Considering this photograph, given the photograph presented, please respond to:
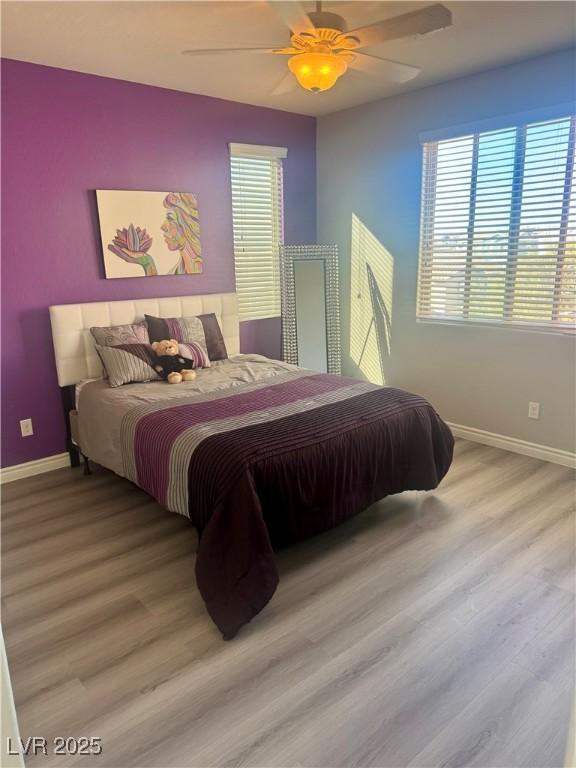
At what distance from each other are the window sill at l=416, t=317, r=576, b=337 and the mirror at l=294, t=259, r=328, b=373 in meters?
0.92

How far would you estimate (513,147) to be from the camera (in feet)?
11.6

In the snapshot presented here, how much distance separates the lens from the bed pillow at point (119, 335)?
11.6 feet

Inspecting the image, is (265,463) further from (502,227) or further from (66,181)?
(502,227)

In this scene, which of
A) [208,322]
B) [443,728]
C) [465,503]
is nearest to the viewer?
[443,728]

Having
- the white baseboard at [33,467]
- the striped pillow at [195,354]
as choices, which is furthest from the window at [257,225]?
the white baseboard at [33,467]

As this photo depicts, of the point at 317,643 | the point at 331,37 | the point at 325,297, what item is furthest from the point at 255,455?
the point at 325,297

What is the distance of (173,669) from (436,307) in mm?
3308

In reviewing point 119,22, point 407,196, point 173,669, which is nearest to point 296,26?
point 119,22

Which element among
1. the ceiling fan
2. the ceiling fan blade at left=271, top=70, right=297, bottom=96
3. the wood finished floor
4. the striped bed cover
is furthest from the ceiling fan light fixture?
the wood finished floor

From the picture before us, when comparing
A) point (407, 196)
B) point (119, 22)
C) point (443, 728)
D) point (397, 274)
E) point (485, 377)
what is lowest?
point (443, 728)

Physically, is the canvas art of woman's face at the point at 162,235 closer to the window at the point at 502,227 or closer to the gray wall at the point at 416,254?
the gray wall at the point at 416,254

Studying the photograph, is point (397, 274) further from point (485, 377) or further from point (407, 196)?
point (485, 377)

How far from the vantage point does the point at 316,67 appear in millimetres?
2338

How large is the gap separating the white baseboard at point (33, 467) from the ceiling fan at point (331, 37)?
276 centimetres
